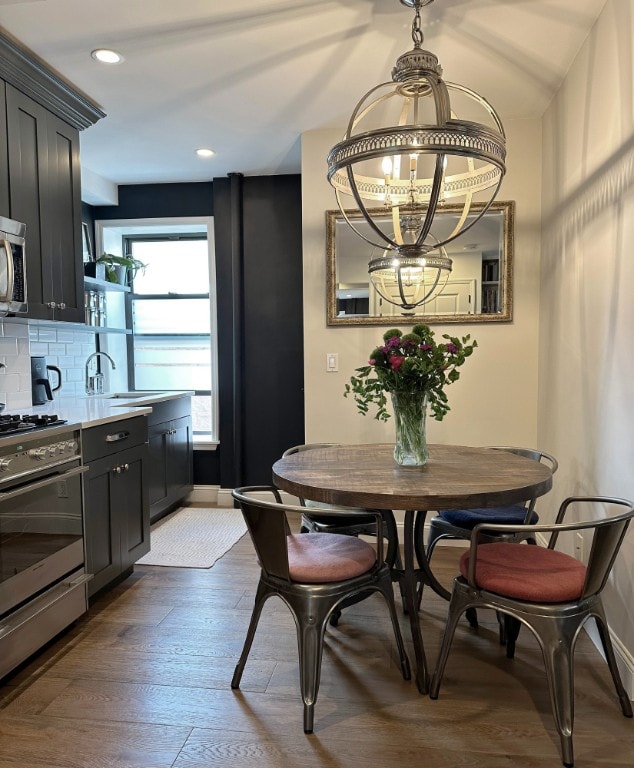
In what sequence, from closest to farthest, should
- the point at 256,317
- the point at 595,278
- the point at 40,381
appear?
the point at 595,278, the point at 40,381, the point at 256,317

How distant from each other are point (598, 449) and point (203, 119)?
288 centimetres

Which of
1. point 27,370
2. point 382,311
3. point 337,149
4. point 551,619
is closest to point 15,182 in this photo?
point 27,370

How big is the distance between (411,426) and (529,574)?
675 millimetres

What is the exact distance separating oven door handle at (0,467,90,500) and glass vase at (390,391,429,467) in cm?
144

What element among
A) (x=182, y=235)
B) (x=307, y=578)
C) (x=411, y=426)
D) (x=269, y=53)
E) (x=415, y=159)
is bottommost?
(x=307, y=578)

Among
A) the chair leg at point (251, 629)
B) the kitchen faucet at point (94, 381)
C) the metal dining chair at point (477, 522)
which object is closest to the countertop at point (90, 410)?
the kitchen faucet at point (94, 381)

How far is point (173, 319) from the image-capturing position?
15.9 ft

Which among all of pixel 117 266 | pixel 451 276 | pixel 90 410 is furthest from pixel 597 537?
pixel 117 266

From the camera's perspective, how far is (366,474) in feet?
6.68

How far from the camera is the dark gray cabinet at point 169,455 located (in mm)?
3848

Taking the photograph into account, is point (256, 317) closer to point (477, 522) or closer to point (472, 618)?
point (477, 522)

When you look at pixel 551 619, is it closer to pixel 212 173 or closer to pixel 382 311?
pixel 382 311

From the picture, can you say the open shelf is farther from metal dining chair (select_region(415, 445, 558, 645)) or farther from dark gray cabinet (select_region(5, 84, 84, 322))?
metal dining chair (select_region(415, 445, 558, 645))

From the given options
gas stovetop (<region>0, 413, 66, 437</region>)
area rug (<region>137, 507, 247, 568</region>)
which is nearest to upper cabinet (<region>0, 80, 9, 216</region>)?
gas stovetop (<region>0, 413, 66, 437</region>)
